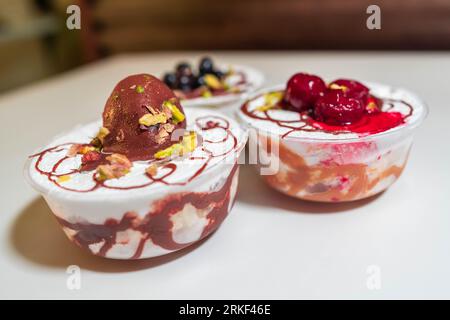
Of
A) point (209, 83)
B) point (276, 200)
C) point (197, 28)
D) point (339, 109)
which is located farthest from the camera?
point (197, 28)

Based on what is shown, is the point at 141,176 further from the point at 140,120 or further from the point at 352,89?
the point at 352,89

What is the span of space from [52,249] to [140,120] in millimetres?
377

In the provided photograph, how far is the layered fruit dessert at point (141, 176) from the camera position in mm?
864

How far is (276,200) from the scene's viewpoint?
1.19m

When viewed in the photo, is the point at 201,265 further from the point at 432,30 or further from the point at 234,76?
the point at 432,30

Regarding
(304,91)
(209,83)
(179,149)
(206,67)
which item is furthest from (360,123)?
(206,67)

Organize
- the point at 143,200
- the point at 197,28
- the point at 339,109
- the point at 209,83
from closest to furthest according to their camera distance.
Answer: the point at 143,200, the point at 339,109, the point at 209,83, the point at 197,28

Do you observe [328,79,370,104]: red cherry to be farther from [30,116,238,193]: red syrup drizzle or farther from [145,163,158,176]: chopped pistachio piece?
[145,163,158,176]: chopped pistachio piece

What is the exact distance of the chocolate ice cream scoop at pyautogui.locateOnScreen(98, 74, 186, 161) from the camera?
99 cm

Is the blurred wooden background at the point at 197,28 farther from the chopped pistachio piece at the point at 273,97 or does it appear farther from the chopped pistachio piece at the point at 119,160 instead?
the chopped pistachio piece at the point at 119,160

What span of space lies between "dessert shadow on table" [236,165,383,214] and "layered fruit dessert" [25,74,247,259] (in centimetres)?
17

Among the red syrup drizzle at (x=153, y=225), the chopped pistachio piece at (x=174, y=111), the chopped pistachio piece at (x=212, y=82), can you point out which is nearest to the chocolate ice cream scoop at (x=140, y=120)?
the chopped pistachio piece at (x=174, y=111)

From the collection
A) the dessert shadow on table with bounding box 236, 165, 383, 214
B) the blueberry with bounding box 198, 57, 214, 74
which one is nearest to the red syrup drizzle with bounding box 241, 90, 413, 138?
the dessert shadow on table with bounding box 236, 165, 383, 214
